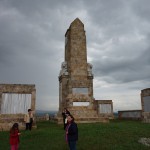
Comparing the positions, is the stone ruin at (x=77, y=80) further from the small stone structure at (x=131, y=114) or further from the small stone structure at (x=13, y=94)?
the small stone structure at (x=131, y=114)

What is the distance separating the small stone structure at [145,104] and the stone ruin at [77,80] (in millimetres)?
3951

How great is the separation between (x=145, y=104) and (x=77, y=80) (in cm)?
784

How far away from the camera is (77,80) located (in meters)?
24.2

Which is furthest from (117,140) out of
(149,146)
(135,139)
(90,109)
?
(90,109)

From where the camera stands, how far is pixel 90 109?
76.7ft

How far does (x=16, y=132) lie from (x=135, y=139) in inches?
241

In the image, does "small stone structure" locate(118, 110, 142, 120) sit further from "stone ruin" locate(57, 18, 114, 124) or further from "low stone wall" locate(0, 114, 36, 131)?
"low stone wall" locate(0, 114, 36, 131)

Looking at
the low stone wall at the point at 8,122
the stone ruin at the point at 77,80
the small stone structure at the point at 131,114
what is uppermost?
the stone ruin at the point at 77,80

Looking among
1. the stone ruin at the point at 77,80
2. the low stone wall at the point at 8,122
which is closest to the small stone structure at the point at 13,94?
the low stone wall at the point at 8,122

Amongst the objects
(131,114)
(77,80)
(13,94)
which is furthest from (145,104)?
(13,94)

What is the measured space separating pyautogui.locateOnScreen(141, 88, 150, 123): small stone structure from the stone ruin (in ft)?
13.0

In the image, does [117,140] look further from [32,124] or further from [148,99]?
[148,99]

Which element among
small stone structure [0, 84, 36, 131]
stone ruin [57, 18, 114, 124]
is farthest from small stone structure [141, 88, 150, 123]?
small stone structure [0, 84, 36, 131]

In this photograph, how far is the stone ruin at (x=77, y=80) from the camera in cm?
2270
